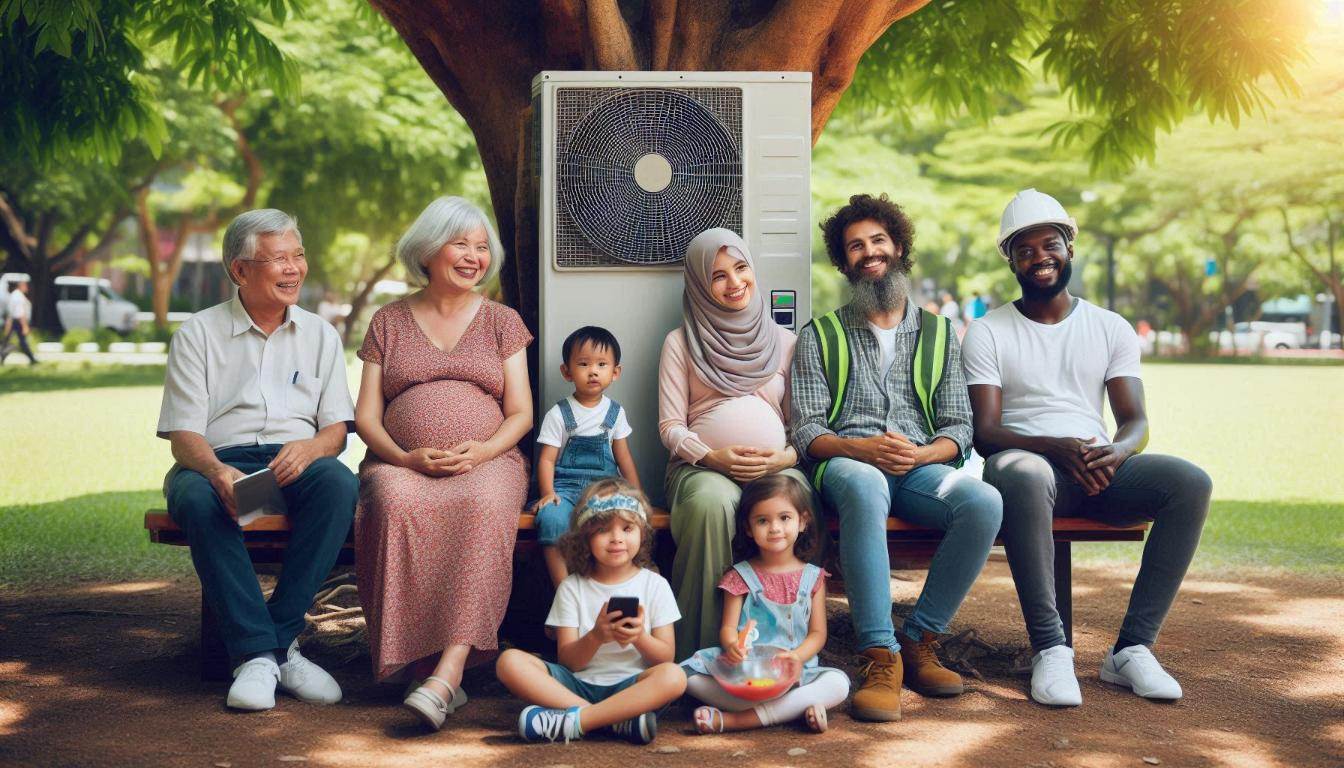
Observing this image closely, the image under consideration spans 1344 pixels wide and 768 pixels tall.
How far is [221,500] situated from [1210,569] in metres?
5.70

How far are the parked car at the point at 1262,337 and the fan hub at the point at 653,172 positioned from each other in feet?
112

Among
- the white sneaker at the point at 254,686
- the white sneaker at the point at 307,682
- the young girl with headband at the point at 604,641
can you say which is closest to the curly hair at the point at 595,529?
the young girl with headband at the point at 604,641

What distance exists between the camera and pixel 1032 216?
18.5ft

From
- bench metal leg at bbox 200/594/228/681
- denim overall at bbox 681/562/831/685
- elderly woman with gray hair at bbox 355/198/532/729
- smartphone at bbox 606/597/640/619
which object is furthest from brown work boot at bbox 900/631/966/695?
bench metal leg at bbox 200/594/228/681

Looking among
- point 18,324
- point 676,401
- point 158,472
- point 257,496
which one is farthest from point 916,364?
point 18,324

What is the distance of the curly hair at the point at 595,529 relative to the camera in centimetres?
482

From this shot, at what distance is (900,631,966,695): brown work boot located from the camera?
5.14 metres

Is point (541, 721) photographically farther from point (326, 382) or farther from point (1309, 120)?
point (1309, 120)

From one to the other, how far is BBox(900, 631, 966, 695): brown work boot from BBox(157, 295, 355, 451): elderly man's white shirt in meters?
2.29

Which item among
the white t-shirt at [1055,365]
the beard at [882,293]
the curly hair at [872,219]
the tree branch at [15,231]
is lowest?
the white t-shirt at [1055,365]

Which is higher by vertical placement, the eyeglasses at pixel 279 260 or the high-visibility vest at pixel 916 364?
the eyeglasses at pixel 279 260

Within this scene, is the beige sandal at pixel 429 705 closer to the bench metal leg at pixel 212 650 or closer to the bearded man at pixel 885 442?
the bench metal leg at pixel 212 650

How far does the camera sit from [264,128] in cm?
2628

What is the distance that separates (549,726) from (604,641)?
0.32 metres
